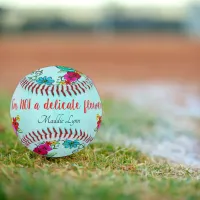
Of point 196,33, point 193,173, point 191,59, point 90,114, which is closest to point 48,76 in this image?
point 90,114

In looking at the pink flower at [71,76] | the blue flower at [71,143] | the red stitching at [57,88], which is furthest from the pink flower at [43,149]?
the pink flower at [71,76]

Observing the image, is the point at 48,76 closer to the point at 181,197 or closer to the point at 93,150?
the point at 93,150

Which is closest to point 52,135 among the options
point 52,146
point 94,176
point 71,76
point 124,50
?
point 52,146

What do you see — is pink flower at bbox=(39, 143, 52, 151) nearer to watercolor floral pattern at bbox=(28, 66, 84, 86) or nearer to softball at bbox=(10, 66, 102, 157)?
softball at bbox=(10, 66, 102, 157)

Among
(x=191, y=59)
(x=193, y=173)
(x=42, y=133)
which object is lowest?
(x=191, y=59)

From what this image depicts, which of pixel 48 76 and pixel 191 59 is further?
pixel 191 59

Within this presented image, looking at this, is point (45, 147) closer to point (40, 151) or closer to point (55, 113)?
point (40, 151)
